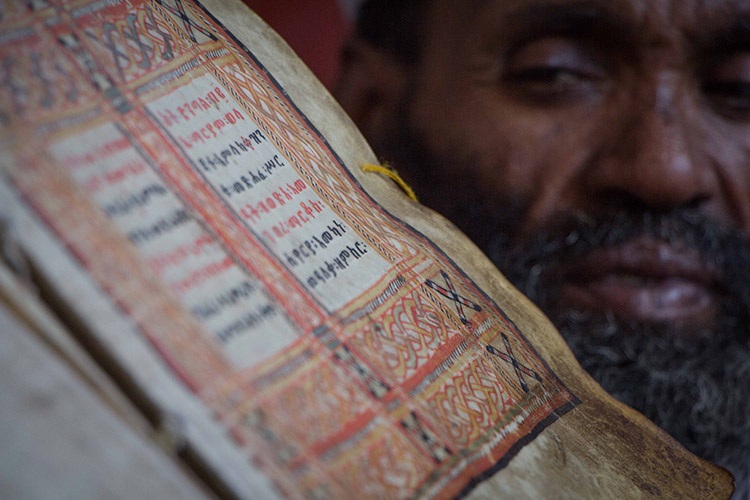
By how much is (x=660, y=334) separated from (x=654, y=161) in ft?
0.83

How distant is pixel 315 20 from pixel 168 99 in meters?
1.21

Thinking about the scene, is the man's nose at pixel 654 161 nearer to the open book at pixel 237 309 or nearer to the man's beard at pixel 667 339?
the man's beard at pixel 667 339

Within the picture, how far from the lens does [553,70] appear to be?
1.02 metres

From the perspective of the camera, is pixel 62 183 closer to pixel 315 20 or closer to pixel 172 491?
pixel 172 491

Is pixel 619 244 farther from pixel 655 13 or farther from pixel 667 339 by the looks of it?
pixel 655 13

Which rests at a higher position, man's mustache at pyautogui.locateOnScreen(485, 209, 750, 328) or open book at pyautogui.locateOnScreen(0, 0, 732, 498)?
open book at pyautogui.locateOnScreen(0, 0, 732, 498)

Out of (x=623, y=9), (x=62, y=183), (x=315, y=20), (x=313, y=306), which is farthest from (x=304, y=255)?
(x=315, y=20)

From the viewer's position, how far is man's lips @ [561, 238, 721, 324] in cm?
99

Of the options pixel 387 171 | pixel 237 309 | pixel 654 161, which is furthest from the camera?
pixel 654 161

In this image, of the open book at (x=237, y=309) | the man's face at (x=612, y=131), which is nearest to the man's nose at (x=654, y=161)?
the man's face at (x=612, y=131)

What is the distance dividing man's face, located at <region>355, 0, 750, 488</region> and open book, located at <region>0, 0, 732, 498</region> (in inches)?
17.9

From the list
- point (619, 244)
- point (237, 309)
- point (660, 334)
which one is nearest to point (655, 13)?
point (619, 244)

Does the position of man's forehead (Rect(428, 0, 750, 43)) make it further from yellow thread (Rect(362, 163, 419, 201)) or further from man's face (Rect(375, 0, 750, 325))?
yellow thread (Rect(362, 163, 419, 201))

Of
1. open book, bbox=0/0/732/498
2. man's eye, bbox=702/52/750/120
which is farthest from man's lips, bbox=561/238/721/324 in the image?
open book, bbox=0/0/732/498
